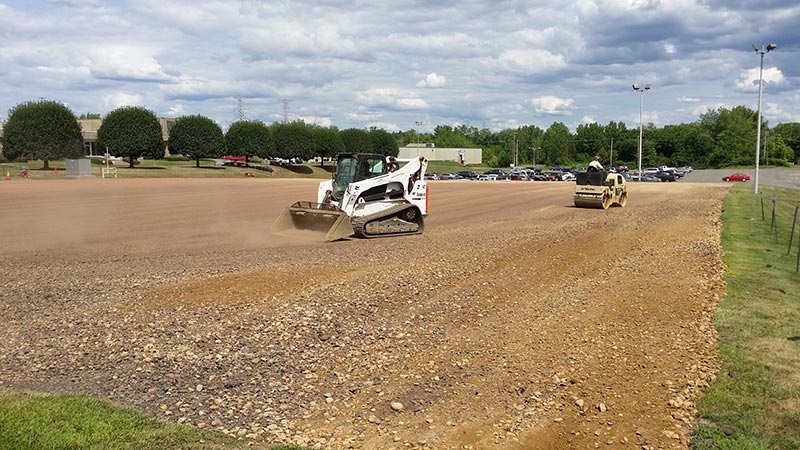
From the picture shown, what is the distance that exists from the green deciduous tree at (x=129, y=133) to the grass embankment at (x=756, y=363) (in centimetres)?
7746

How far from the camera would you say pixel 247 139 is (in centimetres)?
9662

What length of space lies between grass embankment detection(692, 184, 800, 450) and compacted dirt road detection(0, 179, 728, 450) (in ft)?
0.87

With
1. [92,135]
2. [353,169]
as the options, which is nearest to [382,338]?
[353,169]

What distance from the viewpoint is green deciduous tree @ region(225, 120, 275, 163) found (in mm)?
96562

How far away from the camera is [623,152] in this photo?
552 ft

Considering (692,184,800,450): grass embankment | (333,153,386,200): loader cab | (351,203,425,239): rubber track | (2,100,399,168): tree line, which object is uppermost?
(2,100,399,168): tree line

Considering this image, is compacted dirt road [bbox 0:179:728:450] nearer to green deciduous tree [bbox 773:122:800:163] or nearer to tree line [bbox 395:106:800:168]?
tree line [bbox 395:106:800:168]

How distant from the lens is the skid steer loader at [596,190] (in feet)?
105

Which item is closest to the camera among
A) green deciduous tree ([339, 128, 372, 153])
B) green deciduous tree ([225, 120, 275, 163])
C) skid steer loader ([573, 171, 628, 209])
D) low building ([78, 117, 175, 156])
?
skid steer loader ([573, 171, 628, 209])

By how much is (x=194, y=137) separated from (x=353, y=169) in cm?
7333

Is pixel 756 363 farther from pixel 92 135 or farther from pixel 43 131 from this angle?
pixel 92 135

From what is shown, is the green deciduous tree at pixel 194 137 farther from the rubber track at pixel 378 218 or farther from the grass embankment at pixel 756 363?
the grass embankment at pixel 756 363

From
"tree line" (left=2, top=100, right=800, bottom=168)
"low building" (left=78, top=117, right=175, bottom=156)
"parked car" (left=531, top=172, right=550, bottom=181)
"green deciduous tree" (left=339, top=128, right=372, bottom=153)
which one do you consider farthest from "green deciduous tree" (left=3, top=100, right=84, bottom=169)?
"parked car" (left=531, top=172, right=550, bottom=181)

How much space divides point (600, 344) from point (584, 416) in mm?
2396
